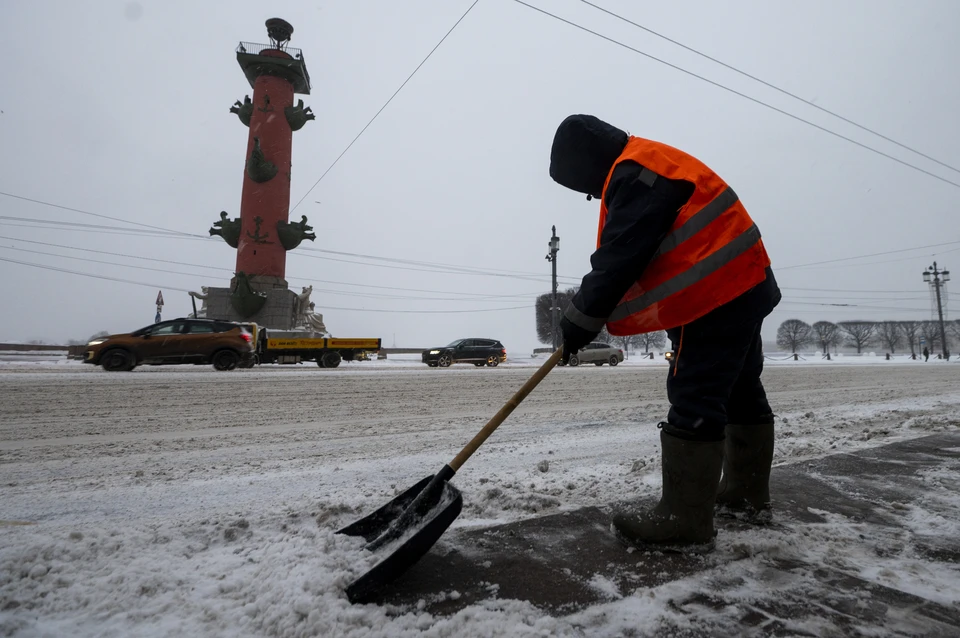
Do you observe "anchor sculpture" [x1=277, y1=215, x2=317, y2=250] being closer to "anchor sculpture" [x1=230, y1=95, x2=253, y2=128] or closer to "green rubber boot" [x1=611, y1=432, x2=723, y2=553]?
"anchor sculpture" [x1=230, y1=95, x2=253, y2=128]

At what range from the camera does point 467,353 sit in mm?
21797

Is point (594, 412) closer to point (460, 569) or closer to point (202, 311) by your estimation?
point (460, 569)

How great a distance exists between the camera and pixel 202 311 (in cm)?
2358

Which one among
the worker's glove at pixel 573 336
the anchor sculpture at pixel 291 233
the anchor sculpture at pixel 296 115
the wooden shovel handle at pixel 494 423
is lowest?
the wooden shovel handle at pixel 494 423

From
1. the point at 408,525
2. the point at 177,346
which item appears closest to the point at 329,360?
the point at 177,346

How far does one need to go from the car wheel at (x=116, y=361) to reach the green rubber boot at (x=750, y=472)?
13574 mm

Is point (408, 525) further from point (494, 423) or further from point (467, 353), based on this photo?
point (467, 353)

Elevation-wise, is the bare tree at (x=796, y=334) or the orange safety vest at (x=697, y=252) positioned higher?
the bare tree at (x=796, y=334)

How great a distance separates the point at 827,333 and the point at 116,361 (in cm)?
7578

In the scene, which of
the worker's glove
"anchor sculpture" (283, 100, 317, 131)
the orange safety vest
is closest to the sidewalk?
the worker's glove

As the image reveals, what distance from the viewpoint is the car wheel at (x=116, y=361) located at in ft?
38.5

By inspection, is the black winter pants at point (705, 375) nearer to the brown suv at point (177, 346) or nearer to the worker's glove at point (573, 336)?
the worker's glove at point (573, 336)

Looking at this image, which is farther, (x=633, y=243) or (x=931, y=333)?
(x=931, y=333)

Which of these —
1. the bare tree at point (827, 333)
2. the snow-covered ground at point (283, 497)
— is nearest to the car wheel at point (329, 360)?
the snow-covered ground at point (283, 497)
